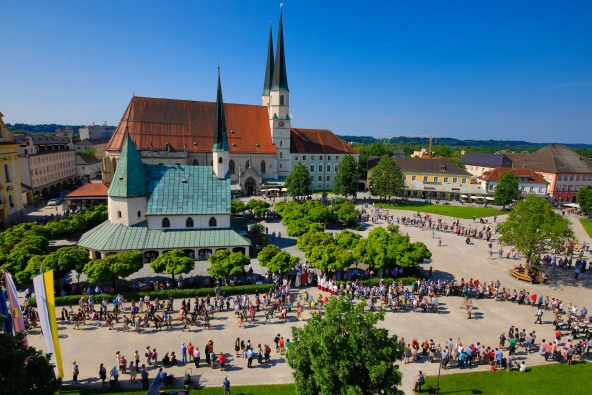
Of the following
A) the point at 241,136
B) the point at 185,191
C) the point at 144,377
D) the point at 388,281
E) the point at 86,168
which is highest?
the point at 241,136

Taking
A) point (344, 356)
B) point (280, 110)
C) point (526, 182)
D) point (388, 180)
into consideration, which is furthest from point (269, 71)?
point (344, 356)

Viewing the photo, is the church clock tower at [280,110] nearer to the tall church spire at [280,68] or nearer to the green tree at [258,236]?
the tall church spire at [280,68]

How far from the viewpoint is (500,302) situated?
100 ft

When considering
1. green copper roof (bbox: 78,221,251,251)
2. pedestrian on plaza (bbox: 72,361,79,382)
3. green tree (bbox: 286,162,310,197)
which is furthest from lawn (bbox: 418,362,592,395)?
green tree (bbox: 286,162,310,197)

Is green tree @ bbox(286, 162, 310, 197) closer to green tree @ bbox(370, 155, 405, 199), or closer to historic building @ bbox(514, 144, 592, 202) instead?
green tree @ bbox(370, 155, 405, 199)

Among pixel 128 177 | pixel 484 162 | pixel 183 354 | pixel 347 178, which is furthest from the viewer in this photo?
pixel 484 162

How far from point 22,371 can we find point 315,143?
79.7 meters

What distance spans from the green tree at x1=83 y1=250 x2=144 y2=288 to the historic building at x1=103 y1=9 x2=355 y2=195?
1667 inches

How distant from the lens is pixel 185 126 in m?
73.2

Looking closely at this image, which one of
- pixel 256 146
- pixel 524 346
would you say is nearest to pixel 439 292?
pixel 524 346

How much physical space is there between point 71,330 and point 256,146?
58.9m

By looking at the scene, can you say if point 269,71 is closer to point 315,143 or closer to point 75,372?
point 315,143

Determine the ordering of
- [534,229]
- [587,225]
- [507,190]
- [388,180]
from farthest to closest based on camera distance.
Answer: [388,180], [507,190], [587,225], [534,229]

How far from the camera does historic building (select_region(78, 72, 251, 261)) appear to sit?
117 ft
